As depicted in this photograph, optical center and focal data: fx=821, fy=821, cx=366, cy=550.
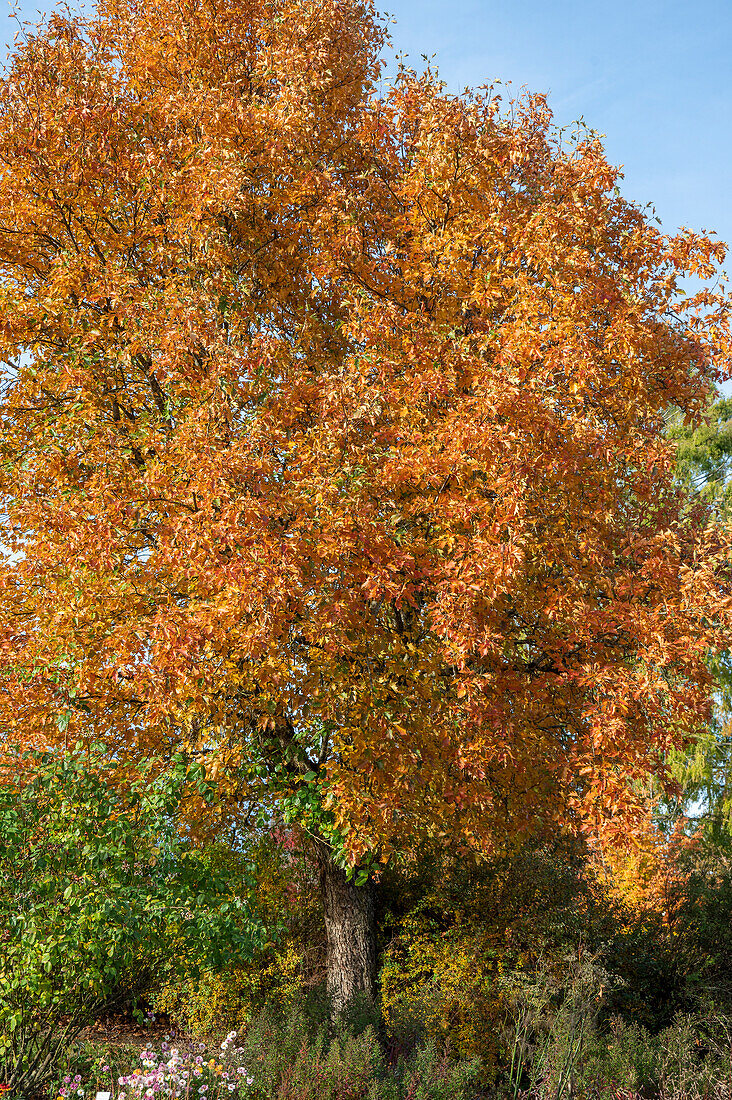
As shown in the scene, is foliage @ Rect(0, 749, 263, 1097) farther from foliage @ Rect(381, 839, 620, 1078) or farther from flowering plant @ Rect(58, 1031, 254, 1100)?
foliage @ Rect(381, 839, 620, 1078)

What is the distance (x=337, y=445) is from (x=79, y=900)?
4435 mm

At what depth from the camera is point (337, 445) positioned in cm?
787

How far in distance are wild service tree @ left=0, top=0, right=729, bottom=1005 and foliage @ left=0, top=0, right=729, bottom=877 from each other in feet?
0.17

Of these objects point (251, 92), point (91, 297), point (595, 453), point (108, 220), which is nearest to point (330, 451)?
point (595, 453)

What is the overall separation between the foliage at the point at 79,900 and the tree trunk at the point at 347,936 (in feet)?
10.7

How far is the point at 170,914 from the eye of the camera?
677cm

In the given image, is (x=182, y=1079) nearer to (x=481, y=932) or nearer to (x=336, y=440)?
(x=336, y=440)

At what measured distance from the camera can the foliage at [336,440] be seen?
7.70m

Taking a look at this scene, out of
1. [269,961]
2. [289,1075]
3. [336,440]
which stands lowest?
[289,1075]

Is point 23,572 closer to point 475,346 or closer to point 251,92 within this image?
point 475,346

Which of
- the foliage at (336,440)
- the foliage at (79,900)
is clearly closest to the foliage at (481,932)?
the foliage at (336,440)

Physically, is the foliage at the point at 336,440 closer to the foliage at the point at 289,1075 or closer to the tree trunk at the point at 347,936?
the tree trunk at the point at 347,936

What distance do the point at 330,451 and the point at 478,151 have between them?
4181 millimetres

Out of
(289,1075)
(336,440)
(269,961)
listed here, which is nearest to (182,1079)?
(289,1075)
